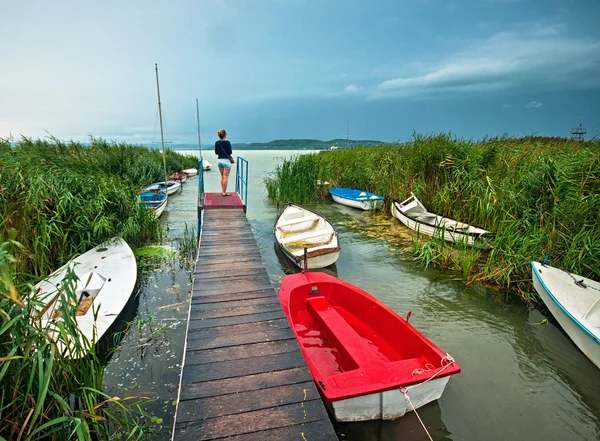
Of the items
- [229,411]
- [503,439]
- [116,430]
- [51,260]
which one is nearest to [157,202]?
[51,260]

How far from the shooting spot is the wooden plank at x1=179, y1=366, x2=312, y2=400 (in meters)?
2.53

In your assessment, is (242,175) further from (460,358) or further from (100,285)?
(460,358)

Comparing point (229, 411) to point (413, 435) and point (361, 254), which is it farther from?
point (361, 254)

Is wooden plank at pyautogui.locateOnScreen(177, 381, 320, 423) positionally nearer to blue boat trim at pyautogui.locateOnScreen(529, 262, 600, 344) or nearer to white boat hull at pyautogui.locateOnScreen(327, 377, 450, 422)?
white boat hull at pyautogui.locateOnScreen(327, 377, 450, 422)

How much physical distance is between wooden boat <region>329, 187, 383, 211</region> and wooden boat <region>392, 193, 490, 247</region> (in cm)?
141

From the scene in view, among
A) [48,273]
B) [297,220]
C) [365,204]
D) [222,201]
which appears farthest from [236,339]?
[365,204]

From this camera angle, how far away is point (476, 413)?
3344mm

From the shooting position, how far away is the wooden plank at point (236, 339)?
10.2 ft

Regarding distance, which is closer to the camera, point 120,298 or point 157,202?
point 120,298

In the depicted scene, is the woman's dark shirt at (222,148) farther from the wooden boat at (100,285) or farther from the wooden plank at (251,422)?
the wooden plank at (251,422)

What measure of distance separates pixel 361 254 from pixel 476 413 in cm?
503

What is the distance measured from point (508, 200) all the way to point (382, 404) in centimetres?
622

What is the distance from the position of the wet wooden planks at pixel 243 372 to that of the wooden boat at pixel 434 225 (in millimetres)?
4880

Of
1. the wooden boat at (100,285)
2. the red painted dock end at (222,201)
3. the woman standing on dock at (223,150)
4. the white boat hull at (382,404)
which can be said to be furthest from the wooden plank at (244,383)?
the woman standing on dock at (223,150)
